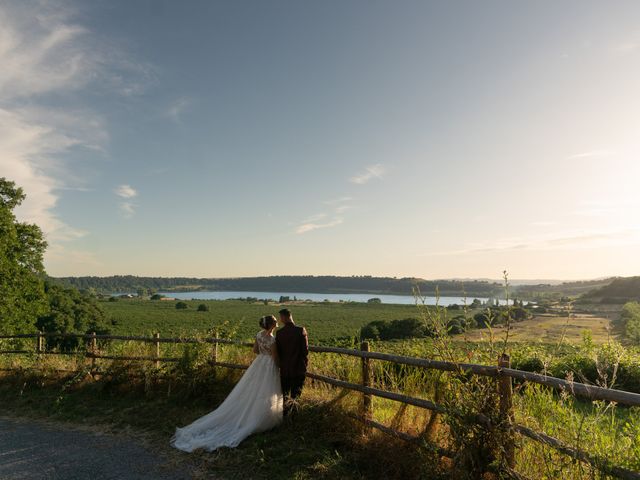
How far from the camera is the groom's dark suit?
6.57 meters

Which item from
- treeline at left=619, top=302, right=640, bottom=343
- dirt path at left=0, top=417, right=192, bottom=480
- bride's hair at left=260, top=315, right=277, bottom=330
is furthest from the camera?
treeline at left=619, top=302, right=640, bottom=343

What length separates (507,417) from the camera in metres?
3.96

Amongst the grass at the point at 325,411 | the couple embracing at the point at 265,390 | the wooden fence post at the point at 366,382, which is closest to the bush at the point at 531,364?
the grass at the point at 325,411

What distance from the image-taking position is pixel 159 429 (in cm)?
707

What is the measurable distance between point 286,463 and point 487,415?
9.24 ft

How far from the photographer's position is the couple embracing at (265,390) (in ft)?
20.7

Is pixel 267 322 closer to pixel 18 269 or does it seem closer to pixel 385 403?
pixel 385 403

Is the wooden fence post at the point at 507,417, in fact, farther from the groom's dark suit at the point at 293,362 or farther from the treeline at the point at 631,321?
the treeline at the point at 631,321

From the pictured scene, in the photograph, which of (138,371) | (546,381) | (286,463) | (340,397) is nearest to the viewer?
(546,381)

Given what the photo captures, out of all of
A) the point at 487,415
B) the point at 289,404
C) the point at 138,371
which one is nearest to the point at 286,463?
the point at 289,404

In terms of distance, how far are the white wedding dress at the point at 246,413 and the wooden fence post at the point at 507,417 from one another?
359cm

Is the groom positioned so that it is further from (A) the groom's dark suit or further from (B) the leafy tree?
(B) the leafy tree

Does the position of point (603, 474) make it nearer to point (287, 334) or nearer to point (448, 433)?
point (448, 433)

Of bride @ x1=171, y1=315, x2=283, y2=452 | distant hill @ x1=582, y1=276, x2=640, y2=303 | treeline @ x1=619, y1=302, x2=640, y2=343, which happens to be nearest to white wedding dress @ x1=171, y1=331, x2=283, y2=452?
bride @ x1=171, y1=315, x2=283, y2=452
